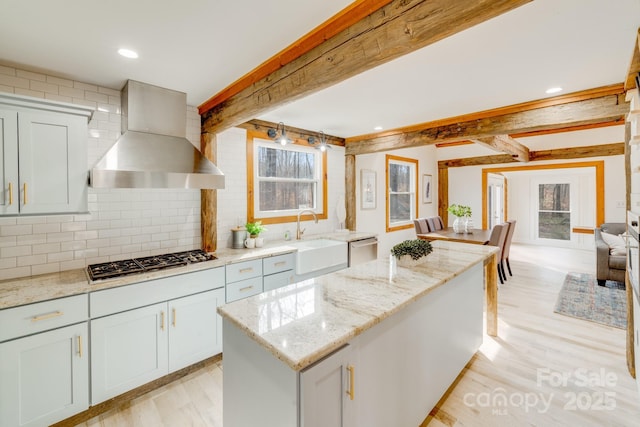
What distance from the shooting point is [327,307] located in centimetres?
139

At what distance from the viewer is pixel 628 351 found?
2334 millimetres

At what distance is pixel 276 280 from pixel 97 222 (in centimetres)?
168

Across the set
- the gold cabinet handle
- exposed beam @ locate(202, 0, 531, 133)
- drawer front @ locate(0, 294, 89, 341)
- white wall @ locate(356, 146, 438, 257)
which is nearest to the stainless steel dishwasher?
white wall @ locate(356, 146, 438, 257)

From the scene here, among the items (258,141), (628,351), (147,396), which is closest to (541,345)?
(628,351)

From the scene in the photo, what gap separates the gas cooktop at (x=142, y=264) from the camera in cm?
207

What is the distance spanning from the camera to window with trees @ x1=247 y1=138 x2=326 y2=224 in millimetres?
3568

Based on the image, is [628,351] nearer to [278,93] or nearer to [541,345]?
[541,345]

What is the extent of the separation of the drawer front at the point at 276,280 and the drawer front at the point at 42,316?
1414 mm

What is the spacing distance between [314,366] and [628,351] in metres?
2.98

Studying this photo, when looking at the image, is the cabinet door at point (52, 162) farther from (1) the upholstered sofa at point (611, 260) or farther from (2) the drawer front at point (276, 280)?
(1) the upholstered sofa at point (611, 260)

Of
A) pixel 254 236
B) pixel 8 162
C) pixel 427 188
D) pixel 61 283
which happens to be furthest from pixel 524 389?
pixel 427 188

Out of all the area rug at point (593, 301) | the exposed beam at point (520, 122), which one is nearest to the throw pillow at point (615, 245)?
the area rug at point (593, 301)

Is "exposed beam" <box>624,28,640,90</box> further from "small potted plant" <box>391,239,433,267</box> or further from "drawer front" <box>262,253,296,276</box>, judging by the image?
"drawer front" <box>262,253,296,276</box>

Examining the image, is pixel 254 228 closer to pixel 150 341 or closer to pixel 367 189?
pixel 150 341
